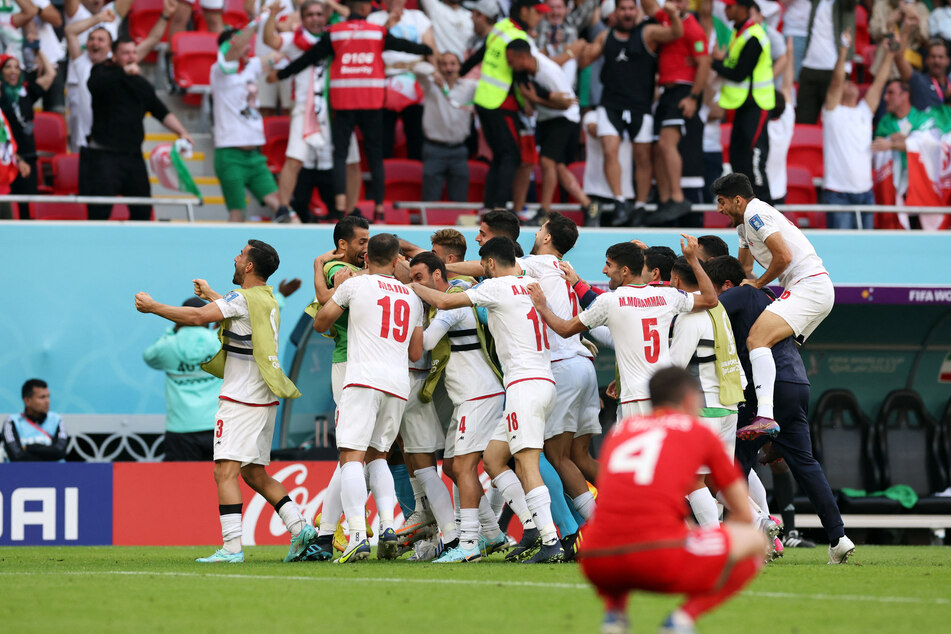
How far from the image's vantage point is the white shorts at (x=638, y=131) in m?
14.5

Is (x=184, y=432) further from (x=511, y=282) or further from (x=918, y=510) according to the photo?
(x=918, y=510)

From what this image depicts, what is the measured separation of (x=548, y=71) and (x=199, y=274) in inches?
171

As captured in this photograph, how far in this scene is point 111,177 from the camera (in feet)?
45.7

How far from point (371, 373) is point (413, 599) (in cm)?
243

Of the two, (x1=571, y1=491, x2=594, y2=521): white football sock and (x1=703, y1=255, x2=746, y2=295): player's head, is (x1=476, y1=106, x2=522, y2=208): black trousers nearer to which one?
(x1=703, y1=255, x2=746, y2=295): player's head

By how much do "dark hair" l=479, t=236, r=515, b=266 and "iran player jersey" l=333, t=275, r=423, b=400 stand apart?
66cm

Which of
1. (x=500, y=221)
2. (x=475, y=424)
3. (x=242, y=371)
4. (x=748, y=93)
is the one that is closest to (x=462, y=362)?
(x=475, y=424)

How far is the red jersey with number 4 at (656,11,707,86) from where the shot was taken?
1441cm

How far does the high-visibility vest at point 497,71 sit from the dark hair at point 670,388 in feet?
31.7

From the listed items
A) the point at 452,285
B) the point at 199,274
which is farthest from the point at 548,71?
the point at 452,285

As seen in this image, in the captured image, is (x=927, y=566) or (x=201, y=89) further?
(x=201, y=89)

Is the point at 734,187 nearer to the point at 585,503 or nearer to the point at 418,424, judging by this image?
the point at 585,503

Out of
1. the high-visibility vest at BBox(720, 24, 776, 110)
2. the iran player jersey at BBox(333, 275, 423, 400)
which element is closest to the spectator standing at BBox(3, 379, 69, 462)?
the iran player jersey at BBox(333, 275, 423, 400)

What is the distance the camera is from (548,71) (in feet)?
45.7
